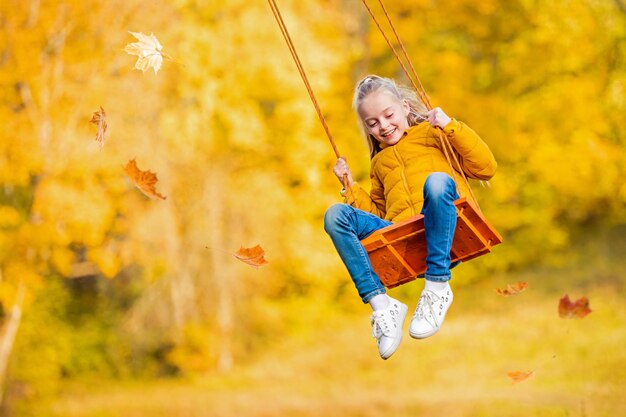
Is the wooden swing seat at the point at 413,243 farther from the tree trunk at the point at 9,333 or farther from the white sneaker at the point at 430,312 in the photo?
the tree trunk at the point at 9,333

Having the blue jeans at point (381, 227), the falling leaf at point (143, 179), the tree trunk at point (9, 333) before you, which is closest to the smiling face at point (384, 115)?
the blue jeans at point (381, 227)

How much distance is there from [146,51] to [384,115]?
1.03 meters

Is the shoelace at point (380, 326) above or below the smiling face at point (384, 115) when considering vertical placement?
below

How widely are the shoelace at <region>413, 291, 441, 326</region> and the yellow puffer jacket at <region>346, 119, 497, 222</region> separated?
37 centimetres

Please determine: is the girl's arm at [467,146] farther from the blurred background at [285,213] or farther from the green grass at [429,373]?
the blurred background at [285,213]

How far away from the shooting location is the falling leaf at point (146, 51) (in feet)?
13.1

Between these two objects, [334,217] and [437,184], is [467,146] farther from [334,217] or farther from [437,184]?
[334,217]

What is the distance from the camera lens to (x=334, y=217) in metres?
3.59

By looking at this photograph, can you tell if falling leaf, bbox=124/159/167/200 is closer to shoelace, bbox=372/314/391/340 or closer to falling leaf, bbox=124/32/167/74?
falling leaf, bbox=124/32/167/74

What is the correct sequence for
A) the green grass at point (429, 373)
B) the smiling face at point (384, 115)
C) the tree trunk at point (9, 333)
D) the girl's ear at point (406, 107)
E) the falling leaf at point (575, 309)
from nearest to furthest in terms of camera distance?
the smiling face at point (384, 115), the girl's ear at point (406, 107), the falling leaf at point (575, 309), the tree trunk at point (9, 333), the green grass at point (429, 373)

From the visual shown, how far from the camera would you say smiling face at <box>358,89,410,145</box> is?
3.77 meters

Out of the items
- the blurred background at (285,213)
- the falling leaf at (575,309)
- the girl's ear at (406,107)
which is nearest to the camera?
the girl's ear at (406,107)

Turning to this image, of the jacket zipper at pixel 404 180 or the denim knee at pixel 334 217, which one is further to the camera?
the jacket zipper at pixel 404 180

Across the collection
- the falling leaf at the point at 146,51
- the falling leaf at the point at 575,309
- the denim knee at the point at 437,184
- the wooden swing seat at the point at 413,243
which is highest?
the falling leaf at the point at 146,51
